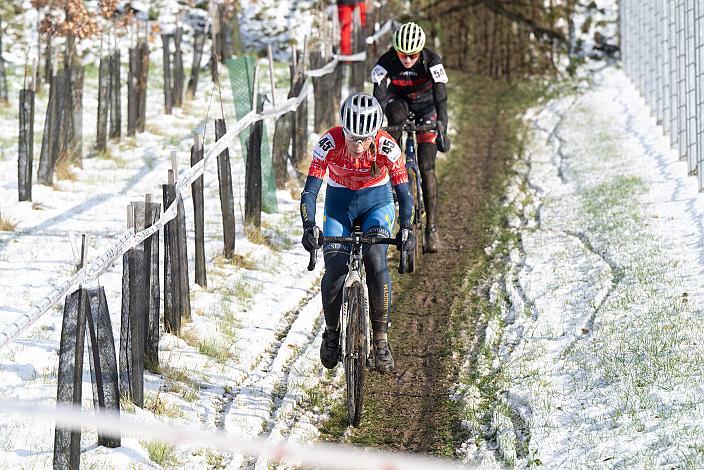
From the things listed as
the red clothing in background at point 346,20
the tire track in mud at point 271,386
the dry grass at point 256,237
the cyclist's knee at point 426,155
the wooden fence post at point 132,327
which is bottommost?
the tire track in mud at point 271,386

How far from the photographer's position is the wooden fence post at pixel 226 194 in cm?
980

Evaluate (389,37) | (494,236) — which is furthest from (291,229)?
(389,37)

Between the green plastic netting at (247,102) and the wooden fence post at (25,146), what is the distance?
251 cm

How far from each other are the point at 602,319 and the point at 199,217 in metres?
3.69

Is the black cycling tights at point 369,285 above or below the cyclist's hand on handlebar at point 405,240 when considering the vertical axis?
below

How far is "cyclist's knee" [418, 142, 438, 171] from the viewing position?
35.5 ft

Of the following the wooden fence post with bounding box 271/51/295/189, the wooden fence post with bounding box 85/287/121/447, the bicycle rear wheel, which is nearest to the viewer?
the wooden fence post with bounding box 85/287/121/447

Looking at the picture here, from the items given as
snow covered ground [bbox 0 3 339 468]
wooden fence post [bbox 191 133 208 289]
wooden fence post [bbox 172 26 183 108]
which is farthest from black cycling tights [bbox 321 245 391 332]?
wooden fence post [bbox 172 26 183 108]

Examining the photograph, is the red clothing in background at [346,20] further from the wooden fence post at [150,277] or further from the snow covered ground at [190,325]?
the wooden fence post at [150,277]

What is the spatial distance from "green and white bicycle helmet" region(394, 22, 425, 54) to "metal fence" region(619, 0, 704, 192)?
397 centimetres

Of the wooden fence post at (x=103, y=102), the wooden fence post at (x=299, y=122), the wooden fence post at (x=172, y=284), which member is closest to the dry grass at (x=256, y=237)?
the wooden fence post at (x=299, y=122)

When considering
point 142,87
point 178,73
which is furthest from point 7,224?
point 178,73

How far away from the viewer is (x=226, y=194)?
10055mm

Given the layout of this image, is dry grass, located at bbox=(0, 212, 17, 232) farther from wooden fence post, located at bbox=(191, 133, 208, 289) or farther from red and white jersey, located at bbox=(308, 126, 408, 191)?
red and white jersey, located at bbox=(308, 126, 408, 191)
